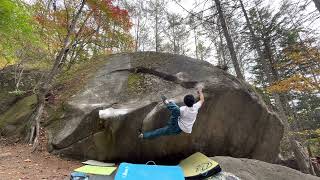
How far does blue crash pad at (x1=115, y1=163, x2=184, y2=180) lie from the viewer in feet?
17.0

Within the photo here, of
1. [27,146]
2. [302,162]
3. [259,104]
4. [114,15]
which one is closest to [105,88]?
[27,146]

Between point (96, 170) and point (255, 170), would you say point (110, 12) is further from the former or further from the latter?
point (255, 170)

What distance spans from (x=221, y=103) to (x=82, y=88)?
414 centimetres

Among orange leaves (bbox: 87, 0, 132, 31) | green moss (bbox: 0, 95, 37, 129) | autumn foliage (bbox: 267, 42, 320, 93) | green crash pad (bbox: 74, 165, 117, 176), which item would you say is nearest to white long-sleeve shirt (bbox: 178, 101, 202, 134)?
green crash pad (bbox: 74, 165, 117, 176)

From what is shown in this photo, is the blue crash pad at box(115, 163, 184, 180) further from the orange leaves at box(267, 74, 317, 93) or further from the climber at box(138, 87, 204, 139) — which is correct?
the orange leaves at box(267, 74, 317, 93)

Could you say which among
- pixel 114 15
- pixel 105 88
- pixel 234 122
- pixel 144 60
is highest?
pixel 114 15

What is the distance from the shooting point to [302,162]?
508 inches

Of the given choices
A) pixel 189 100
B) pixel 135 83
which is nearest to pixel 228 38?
pixel 135 83

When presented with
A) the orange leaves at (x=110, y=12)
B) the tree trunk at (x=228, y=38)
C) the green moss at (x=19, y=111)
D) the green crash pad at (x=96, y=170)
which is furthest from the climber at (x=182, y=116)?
the orange leaves at (x=110, y=12)

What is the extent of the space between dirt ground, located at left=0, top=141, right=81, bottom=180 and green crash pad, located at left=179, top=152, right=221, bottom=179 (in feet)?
8.19

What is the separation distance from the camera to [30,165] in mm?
6727

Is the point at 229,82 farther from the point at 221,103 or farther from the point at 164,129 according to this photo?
the point at 164,129

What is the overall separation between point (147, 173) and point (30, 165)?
3.14 meters

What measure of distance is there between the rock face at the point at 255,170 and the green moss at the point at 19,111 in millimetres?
6371
